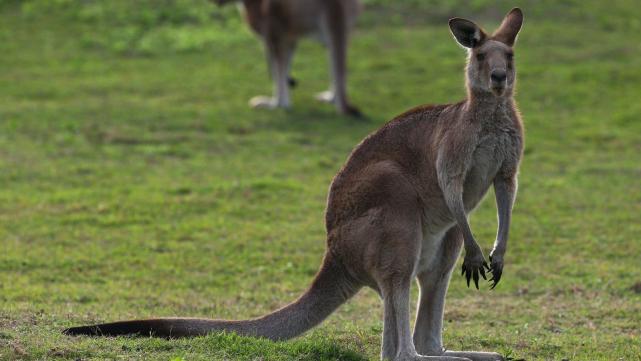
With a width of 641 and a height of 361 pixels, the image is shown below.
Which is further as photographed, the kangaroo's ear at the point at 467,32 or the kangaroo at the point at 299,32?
the kangaroo at the point at 299,32

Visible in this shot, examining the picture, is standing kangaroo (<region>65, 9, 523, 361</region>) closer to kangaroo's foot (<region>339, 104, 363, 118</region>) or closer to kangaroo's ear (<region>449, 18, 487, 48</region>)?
kangaroo's ear (<region>449, 18, 487, 48</region>)

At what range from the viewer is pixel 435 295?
6.55 metres

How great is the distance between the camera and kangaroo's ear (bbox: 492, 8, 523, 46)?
6375mm

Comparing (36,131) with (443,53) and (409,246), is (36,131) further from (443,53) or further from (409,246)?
(409,246)

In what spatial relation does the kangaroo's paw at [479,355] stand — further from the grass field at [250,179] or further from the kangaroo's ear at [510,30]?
the kangaroo's ear at [510,30]

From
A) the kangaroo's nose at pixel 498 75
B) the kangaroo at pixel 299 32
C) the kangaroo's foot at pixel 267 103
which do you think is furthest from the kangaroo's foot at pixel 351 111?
the kangaroo's nose at pixel 498 75

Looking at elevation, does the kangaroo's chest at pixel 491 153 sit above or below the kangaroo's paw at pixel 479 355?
above

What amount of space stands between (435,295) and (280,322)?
87 cm

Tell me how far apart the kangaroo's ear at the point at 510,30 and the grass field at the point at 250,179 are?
1.86 metres

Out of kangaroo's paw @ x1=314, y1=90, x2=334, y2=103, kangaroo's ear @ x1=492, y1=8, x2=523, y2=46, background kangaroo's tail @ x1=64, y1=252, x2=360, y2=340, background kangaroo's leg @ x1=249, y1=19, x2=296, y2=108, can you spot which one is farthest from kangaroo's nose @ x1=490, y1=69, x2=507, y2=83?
kangaroo's paw @ x1=314, y1=90, x2=334, y2=103

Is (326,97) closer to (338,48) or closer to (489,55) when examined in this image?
(338,48)

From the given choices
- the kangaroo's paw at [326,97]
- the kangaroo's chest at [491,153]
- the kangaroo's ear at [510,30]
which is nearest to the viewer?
the kangaroo's chest at [491,153]

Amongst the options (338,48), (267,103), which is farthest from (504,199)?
(267,103)

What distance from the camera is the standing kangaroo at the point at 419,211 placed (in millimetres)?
6176
